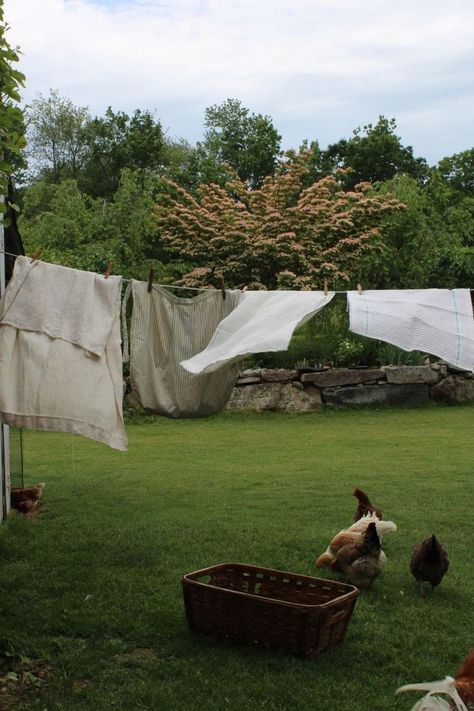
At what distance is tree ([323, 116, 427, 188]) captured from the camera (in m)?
25.5

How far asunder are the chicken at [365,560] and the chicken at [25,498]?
3.18m

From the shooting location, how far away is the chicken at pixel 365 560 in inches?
203

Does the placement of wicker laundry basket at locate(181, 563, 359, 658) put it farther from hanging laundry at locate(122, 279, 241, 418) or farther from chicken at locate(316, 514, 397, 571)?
hanging laundry at locate(122, 279, 241, 418)

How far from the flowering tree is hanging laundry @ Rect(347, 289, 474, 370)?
11003 millimetres

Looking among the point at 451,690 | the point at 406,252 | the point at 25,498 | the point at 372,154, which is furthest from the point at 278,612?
the point at 372,154

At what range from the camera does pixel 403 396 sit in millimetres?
13789

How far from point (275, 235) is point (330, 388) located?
4.51m

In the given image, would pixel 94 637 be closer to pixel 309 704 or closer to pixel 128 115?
pixel 309 704

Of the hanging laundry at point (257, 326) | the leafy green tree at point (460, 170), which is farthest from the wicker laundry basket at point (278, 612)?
the leafy green tree at point (460, 170)

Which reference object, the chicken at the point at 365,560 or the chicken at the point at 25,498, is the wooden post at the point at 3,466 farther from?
the chicken at the point at 365,560

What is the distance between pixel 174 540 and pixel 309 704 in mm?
2657

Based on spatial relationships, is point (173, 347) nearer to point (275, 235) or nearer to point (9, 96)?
point (9, 96)

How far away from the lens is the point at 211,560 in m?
5.77

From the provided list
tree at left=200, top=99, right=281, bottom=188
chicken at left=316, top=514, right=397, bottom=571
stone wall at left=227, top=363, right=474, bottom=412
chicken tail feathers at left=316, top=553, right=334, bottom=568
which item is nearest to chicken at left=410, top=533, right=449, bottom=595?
chicken at left=316, top=514, right=397, bottom=571
